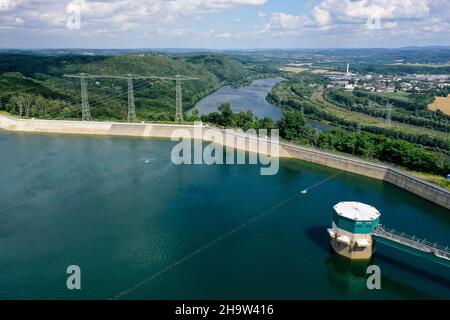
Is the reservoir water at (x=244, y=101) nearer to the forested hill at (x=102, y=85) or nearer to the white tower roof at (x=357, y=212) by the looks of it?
the forested hill at (x=102, y=85)

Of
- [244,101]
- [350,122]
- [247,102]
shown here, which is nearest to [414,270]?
[350,122]

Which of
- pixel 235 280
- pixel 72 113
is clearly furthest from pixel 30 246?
pixel 72 113

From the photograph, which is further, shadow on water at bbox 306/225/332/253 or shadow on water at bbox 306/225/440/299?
shadow on water at bbox 306/225/332/253

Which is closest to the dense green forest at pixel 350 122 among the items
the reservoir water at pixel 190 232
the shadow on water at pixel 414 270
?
the reservoir water at pixel 190 232

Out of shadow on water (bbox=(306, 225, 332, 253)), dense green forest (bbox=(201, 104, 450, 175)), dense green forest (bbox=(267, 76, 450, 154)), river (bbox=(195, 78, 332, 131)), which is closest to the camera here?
shadow on water (bbox=(306, 225, 332, 253))

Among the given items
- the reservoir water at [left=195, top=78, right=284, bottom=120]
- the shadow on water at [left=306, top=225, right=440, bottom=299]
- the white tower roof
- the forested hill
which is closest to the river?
the reservoir water at [left=195, top=78, right=284, bottom=120]

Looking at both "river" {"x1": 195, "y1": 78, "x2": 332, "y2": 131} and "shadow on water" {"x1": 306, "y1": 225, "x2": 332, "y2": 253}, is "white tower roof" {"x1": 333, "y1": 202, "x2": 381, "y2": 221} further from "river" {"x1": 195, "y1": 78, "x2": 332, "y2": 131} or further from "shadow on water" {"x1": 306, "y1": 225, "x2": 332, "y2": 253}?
"river" {"x1": 195, "y1": 78, "x2": 332, "y2": 131}

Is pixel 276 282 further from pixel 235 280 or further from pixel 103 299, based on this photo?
pixel 103 299
